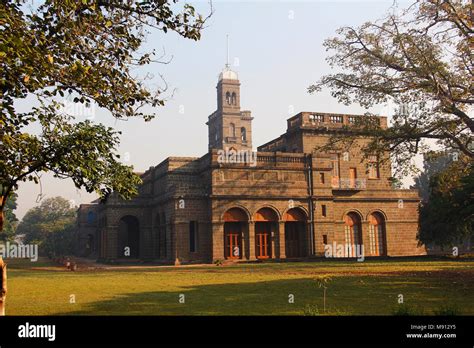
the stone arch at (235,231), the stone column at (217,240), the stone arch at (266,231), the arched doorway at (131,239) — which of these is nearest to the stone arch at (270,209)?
the stone arch at (266,231)

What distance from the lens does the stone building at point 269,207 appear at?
119 feet

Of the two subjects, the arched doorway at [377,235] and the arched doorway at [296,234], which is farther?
the arched doorway at [377,235]

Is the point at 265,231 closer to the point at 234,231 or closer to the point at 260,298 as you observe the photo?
the point at 234,231

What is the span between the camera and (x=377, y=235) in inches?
1670

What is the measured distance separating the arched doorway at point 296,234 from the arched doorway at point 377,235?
A: 289 inches

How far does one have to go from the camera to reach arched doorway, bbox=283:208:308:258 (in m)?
38.1

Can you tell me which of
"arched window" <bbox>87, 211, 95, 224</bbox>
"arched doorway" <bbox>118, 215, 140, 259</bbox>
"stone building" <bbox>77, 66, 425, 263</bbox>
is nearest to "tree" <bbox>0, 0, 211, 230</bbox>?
"stone building" <bbox>77, 66, 425, 263</bbox>

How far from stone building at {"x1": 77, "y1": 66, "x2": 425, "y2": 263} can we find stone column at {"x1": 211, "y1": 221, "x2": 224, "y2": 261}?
75 millimetres

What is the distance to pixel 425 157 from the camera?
21.1 m

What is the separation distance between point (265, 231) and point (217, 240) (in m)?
4.29

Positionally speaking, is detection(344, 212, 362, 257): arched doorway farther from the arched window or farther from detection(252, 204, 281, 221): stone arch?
the arched window

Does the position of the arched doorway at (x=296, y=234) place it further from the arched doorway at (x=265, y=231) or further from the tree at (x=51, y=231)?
the tree at (x=51, y=231)

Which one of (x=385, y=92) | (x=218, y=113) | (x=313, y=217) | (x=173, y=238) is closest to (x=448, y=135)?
(x=385, y=92)
